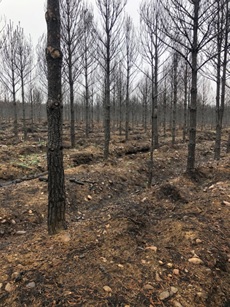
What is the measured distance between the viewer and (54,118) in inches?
125

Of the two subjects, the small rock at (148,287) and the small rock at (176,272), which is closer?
the small rock at (148,287)

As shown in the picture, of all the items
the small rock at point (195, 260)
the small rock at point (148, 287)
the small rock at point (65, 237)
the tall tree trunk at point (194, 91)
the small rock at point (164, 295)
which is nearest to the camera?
the small rock at point (164, 295)

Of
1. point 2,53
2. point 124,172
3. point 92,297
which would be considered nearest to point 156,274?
point 92,297

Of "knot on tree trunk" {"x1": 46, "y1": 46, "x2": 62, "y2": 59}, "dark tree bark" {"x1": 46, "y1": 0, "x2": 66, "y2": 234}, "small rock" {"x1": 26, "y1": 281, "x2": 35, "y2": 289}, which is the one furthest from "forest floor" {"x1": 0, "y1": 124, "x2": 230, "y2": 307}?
"knot on tree trunk" {"x1": 46, "y1": 46, "x2": 62, "y2": 59}

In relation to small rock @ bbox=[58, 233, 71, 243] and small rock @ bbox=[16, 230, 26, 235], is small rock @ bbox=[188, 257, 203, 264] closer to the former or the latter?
small rock @ bbox=[58, 233, 71, 243]

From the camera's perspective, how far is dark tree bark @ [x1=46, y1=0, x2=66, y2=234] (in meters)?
3.09

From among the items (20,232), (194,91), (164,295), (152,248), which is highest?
(194,91)

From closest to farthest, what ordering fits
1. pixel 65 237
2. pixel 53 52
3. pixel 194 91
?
1. pixel 53 52
2. pixel 65 237
3. pixel 194 91

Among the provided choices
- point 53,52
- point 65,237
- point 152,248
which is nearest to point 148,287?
point 152,248

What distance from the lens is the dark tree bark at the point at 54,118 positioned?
309 cm

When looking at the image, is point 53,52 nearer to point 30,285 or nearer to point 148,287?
point 30,285

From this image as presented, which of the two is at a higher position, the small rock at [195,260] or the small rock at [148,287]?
the small rock at [195,260]

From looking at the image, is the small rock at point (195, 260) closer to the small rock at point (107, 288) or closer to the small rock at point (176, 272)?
the small rock at point (176, 272)

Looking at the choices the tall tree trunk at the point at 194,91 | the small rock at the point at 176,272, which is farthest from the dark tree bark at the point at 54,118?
the tall tree trunk at the point at 194,91
